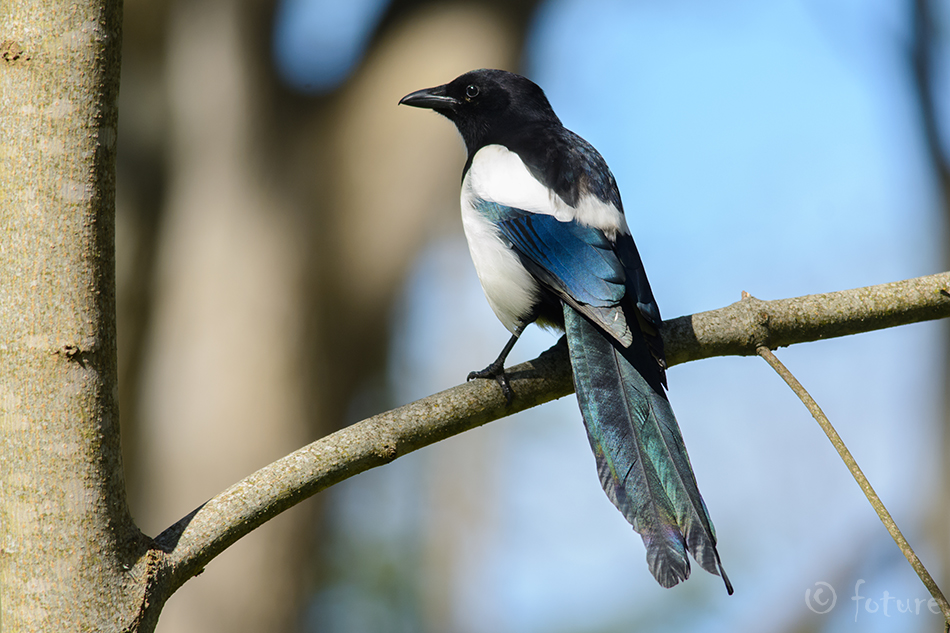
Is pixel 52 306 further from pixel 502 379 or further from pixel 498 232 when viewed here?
pixel 498 232

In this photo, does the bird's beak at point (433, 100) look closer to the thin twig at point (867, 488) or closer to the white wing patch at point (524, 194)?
the white wing patch at point (524, 194)

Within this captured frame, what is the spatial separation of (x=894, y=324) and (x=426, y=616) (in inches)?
335

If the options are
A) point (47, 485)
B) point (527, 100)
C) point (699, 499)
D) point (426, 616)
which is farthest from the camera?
point (426, 616)

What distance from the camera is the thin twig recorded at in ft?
4.65

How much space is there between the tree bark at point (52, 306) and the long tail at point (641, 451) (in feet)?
3.44

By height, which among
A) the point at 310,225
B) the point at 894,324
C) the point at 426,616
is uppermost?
the point at 894,324

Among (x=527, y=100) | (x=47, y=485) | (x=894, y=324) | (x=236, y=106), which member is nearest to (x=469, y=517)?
(x=236, y=106)

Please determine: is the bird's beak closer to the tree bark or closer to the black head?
the black head

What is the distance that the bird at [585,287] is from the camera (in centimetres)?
181

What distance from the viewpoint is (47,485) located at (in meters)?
1.25

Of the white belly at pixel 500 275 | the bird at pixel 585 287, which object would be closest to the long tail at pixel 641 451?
the bird at pixel 585 287

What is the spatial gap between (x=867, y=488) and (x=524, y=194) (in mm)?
1423

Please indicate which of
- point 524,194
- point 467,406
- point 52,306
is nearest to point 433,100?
point 524,194

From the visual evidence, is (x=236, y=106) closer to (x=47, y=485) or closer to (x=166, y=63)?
(x=166, y=63)
